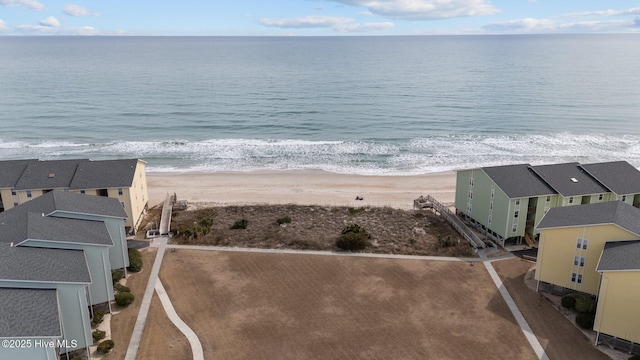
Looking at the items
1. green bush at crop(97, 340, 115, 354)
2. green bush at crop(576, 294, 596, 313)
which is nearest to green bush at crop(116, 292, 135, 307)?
green bush at crop(97, 340, 115, 354)

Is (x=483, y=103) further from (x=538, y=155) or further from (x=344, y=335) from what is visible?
(x=344, y=335)

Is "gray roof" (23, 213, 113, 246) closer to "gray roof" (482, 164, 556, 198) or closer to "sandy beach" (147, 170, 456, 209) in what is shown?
"sandy beach" (147, 170, 456, 209)

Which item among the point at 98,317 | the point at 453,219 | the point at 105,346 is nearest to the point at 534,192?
the point at 453,219

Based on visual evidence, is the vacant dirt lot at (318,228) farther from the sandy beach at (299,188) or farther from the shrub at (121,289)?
the shrub at (121,289)

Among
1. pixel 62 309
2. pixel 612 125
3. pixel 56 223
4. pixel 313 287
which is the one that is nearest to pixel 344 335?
pixel 313 287

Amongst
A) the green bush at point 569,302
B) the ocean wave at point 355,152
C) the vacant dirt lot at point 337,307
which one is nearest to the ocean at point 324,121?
the ocean wave at point 355,152

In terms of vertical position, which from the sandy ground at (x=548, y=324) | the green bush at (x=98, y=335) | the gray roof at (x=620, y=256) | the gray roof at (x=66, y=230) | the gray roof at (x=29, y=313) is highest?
the gray roof at (x=66, y=230)
